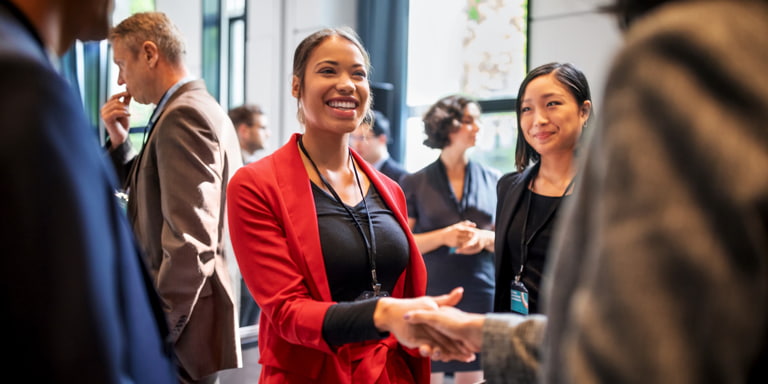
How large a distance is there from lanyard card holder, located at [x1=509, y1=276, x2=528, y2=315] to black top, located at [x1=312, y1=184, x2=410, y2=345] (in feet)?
1.60

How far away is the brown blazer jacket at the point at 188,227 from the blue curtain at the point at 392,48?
4655 mm

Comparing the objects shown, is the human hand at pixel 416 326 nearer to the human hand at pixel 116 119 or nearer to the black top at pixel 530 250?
the black top at pixel 530 250

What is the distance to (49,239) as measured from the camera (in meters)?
0.63

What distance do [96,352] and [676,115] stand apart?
57cm

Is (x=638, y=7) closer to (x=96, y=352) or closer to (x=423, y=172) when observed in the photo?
(x=96, y=352)

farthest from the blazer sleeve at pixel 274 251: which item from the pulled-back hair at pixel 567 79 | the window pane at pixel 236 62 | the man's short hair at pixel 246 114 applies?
the window pane at pixel 236 62

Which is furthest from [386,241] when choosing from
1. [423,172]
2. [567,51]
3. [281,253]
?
[567,51]

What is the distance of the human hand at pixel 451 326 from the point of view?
1.27 metres

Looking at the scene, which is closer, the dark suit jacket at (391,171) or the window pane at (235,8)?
the dark suit jacket at (391,171)

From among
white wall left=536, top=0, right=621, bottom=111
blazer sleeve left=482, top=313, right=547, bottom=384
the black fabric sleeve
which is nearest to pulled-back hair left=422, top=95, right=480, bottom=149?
white wall left=536, top=0, right=621, bottom=111

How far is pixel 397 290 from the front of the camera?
6.49ft

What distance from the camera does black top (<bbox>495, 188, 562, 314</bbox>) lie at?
7.32 feet

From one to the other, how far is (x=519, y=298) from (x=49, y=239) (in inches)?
73.0

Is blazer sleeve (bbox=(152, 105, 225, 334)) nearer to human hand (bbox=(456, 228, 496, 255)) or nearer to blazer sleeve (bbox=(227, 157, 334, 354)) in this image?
blazer sleeve (bbox=(227, 157, 334, 354))
